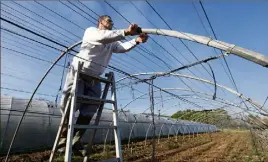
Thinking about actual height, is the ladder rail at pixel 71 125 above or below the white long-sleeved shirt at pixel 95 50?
below

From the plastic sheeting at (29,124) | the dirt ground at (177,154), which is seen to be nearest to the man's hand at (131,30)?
the plastic sheeting at (29,124)

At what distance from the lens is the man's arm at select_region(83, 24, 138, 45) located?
3.21 meters

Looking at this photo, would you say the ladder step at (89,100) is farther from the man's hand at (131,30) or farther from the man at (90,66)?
the man's hand at (131,30)

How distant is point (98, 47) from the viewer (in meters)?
3.70

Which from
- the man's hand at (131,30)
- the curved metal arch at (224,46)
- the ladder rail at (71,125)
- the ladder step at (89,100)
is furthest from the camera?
the ladder step at (89,100)

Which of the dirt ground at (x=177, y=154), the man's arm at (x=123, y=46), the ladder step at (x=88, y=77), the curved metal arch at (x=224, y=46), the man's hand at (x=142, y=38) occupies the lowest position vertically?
the dirt ground at (x=177, y=154)

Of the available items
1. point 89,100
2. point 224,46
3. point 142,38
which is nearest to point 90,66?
point 89,100

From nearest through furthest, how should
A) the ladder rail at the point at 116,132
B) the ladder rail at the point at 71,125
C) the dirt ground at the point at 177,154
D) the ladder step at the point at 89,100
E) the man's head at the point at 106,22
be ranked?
the ladder rail at the point at 71,125 < the ladder step at the point at 89,100 < the ladder rail at the point at 116,132 < the man's head at the point at 106,22 < the dirt ground at the point at 177,154

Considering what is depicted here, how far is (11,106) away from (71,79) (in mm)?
7367

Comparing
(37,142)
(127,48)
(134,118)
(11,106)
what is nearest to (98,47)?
(127,48)

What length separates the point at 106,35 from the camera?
331 centimetres

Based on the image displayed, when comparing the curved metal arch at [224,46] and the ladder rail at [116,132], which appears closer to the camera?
the curved metal arch at [224,46]

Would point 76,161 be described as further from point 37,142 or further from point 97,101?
point 97,101

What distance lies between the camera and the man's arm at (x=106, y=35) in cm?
321
